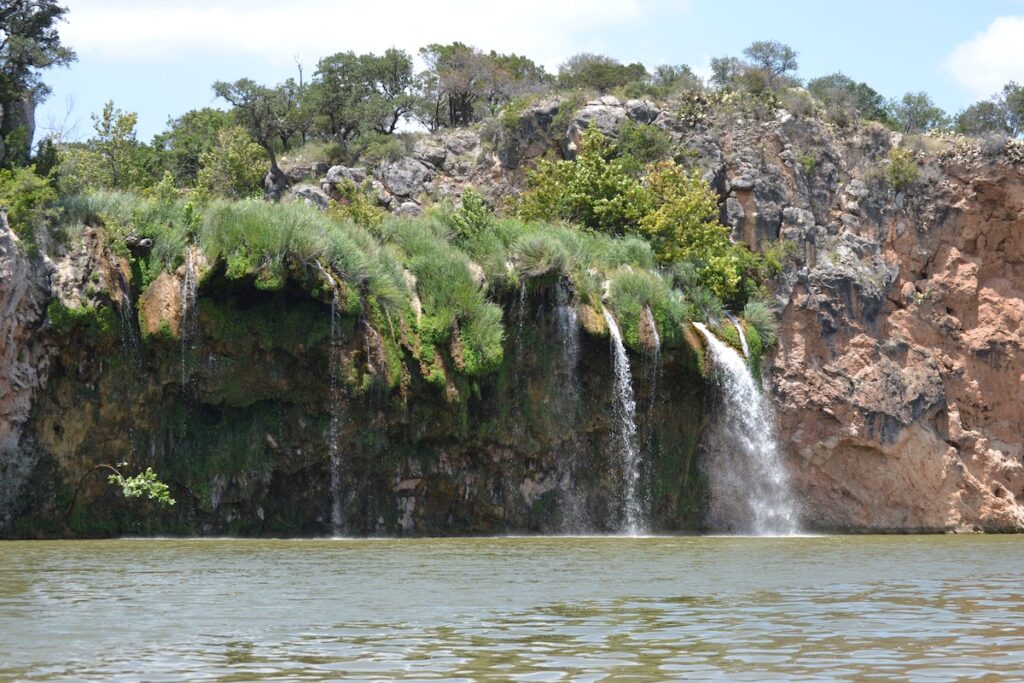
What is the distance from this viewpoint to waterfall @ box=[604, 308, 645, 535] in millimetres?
33938

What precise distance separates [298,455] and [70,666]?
19700 millimetres

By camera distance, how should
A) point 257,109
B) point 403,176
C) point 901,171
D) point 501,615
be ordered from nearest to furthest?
A: point 501,615
point 901,171
point 403,176
point 257,109

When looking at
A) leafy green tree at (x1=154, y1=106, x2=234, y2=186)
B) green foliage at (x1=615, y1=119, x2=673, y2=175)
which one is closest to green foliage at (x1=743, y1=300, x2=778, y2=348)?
green foliage at (x1=615, y1=119, x2=673, y2=175)

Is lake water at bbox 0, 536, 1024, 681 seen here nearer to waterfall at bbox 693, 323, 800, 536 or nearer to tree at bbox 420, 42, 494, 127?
waterfall at bbox 693, 323, 800, 536

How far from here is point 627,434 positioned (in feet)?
113

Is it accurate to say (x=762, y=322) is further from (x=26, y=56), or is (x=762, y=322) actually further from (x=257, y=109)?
(x=257, y=109)

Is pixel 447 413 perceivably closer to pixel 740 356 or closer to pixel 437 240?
pixel 437 240

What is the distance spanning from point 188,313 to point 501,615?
16.5 meters

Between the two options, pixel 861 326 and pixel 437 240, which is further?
pixel 861 326

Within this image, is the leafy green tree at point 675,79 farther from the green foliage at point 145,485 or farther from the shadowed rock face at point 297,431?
the green foliage at point 145,485

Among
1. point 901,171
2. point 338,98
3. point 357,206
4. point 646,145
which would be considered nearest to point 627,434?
point 357,206

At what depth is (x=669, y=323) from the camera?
34.4 m

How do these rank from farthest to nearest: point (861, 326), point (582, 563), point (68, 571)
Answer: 1. point (861, 326)
2. point (582, 563)
3. point (68, 571)

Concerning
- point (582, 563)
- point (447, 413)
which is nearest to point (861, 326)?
point (447, 413)
